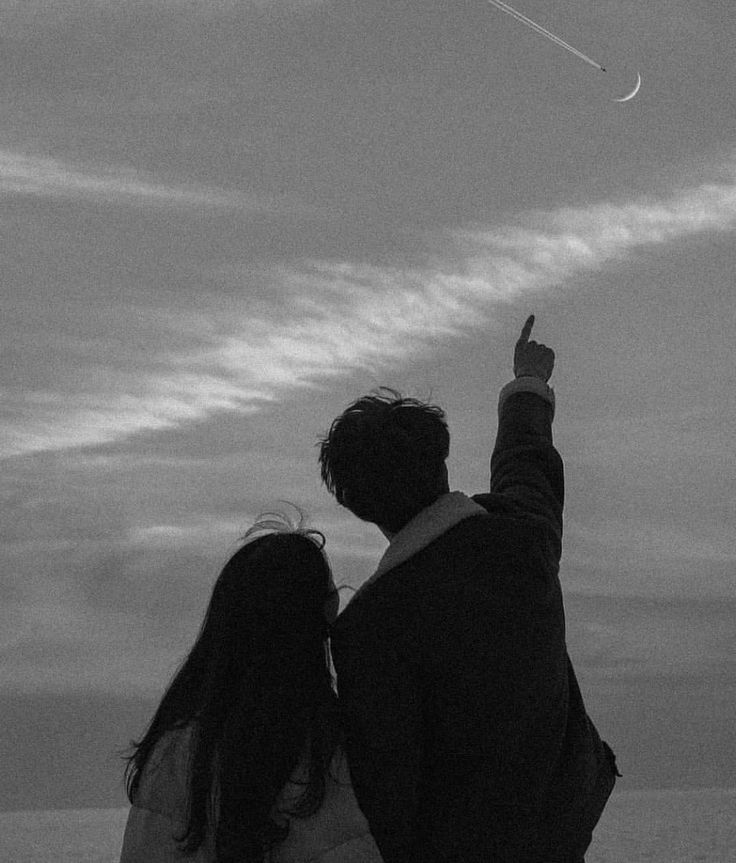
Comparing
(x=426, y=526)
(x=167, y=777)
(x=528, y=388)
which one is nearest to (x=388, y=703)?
(x=426, y=526)

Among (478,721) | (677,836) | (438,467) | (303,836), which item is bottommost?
(677,836)

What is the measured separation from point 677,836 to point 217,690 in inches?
5563

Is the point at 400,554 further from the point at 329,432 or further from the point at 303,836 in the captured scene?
the point at 303,836

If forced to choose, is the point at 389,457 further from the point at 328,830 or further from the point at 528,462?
the point at 328,830

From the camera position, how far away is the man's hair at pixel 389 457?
4.55 metres

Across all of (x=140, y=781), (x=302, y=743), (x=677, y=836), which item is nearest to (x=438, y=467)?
(x=302, y=743)

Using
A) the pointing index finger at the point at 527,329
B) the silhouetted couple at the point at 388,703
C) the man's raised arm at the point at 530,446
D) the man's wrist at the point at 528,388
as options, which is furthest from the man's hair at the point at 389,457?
the pointing index finger at the point at 527,329

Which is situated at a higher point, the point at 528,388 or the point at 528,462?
the point at 528,388

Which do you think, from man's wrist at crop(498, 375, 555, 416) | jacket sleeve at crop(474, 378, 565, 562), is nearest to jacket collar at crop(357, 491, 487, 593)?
jacket sleeve at crop(474, 378, 565, 562)

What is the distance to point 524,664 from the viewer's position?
4.31 m

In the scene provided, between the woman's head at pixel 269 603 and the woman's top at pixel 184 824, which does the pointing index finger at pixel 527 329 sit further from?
the woman's top at pixel 184 824

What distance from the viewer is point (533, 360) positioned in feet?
18.0

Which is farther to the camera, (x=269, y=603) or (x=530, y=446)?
(x=530, y=446)

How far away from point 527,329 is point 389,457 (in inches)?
52.9
